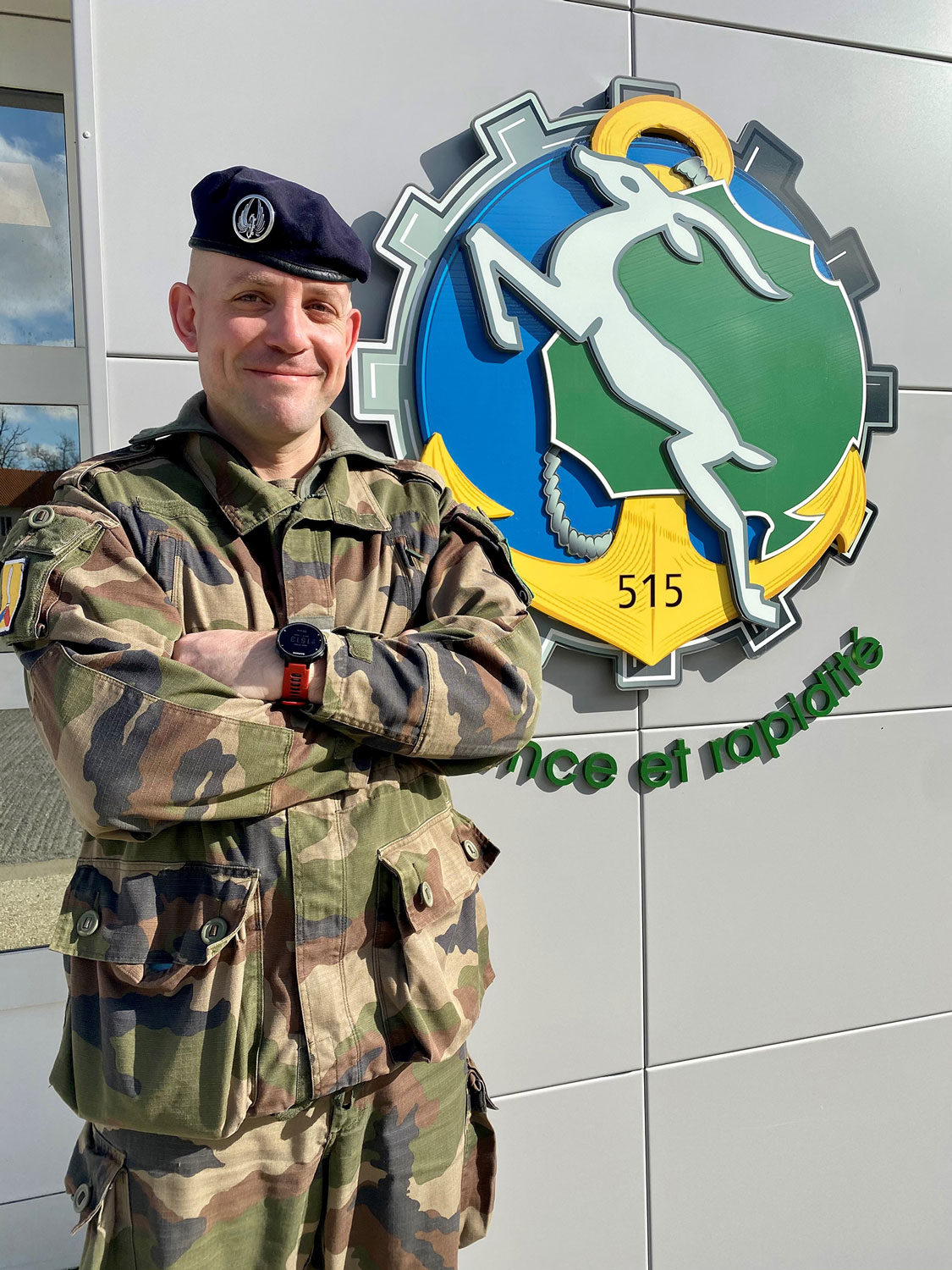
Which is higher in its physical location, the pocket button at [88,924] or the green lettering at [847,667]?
the green lettering at [847,667]

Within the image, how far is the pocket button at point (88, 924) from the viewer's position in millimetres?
1242

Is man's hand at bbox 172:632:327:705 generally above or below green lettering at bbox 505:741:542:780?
above

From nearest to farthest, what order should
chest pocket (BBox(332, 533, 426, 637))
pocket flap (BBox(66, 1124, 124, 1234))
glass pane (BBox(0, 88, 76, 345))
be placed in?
pocket flap (BBox(66, 1124, 124, 1234)) → chest pocket (BBox(332, 533, 426, 637)) → glass pane (BBox(0, 88, 76, 345))

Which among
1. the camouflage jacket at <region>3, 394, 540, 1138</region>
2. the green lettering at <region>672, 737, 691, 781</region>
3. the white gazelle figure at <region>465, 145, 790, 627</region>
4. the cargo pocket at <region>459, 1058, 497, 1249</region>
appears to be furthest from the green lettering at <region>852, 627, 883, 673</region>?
the cargo pocket at <region>459, 1058, 497, 1249</region>

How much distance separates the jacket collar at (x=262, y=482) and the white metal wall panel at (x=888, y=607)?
3.13 feet

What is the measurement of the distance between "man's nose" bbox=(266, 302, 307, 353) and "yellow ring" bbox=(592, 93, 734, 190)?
917mm

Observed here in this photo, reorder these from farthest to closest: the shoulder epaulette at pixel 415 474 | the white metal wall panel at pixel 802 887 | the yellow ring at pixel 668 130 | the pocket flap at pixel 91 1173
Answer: the white metal wall panel at pixel 802 887 < the yellow ring at pixel 668 130 < the shoulder epaulette at pixel 415 474 < the pocket flap at pixel 91 1173

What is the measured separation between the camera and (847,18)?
7.14 feet

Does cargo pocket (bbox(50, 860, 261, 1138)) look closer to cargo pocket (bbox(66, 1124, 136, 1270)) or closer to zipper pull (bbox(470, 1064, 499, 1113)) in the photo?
cargo pocket (bbox(66, 1124, 136, 1270))

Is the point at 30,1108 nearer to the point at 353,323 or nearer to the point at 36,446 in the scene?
the point at 36,446

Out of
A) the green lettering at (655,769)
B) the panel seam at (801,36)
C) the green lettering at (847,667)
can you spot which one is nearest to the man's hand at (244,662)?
the green lettering at (655,769)

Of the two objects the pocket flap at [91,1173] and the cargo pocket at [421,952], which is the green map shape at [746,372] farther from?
the pocket flap at [91,1173]

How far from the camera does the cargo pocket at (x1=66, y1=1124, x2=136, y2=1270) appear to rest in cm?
129

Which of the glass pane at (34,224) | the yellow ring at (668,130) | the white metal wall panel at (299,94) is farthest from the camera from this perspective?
the glass pane at (34,224)
